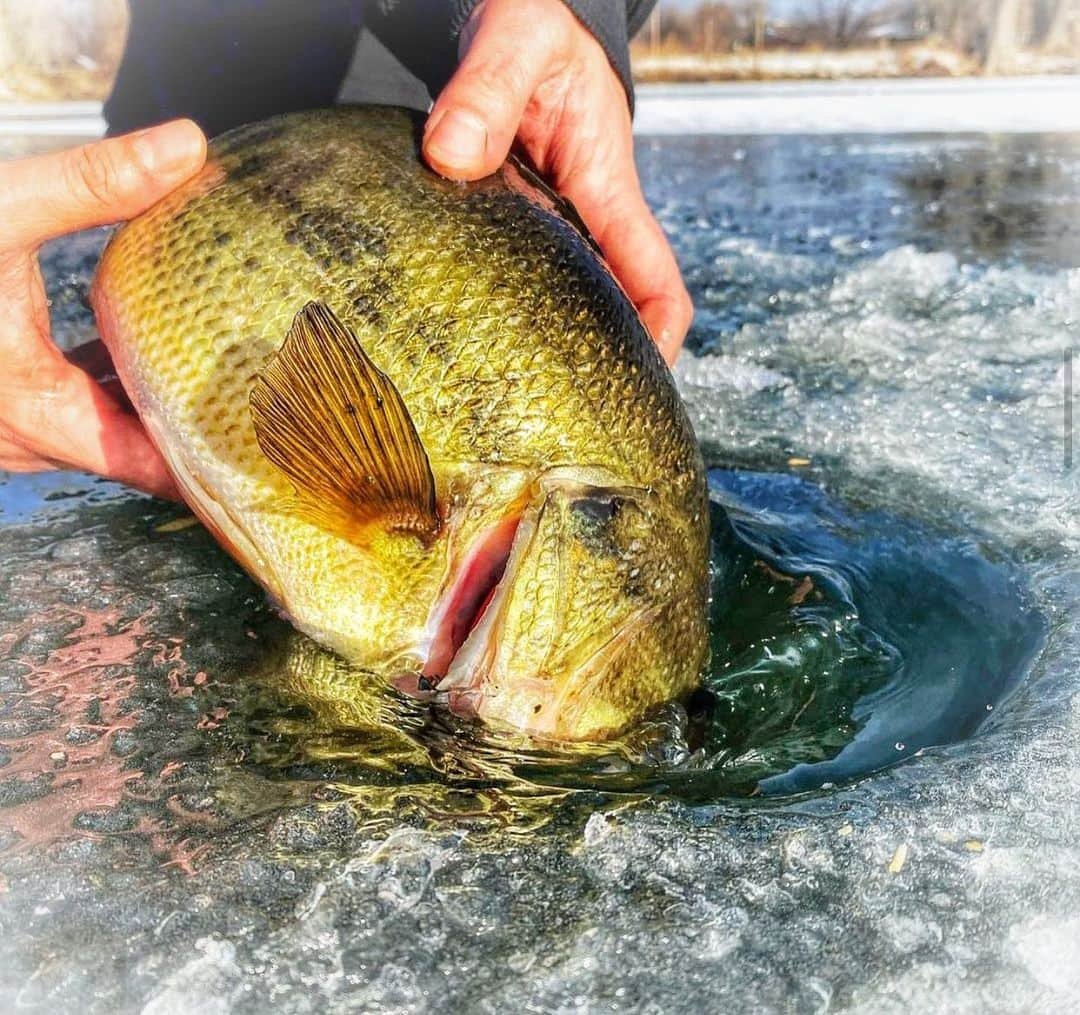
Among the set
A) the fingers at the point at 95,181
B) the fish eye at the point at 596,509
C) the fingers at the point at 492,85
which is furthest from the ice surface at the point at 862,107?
the fish eye at the point at 596,509

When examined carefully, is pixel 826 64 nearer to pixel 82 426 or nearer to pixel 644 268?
pixel 644 268

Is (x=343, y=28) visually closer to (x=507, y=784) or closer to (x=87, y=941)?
(x=507, y=784)

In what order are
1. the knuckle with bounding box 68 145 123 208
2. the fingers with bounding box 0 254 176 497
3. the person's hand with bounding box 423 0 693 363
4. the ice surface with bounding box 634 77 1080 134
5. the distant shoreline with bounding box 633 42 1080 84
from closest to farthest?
the knuckle with bounding box 68 145 123 208
the person's hand with bounding box 423 0 693 363
the fingers with bounding box 0 254 176 497
the ice surface with bounding box 634 77 1080 134
the distant shoreline with bounding box 633 42 1080 84

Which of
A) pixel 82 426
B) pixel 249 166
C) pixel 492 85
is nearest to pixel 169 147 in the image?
pixel 249 166

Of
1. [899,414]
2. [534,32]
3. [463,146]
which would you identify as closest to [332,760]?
[463,146]

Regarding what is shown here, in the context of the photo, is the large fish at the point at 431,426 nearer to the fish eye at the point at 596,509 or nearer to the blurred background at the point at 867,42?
the fish eye at the point at 596,509

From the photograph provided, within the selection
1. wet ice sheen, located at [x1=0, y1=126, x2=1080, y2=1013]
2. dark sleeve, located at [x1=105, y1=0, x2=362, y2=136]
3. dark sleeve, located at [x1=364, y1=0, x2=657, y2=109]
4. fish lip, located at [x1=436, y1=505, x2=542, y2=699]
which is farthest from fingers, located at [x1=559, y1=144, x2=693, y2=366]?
fish lip, located at [x1=436, y1=505, x2=542, y2=699]

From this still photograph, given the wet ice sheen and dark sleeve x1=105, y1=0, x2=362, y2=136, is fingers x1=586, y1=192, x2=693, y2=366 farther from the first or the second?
dark sleeve x1=105, y1=0, x2=362, y2=136
